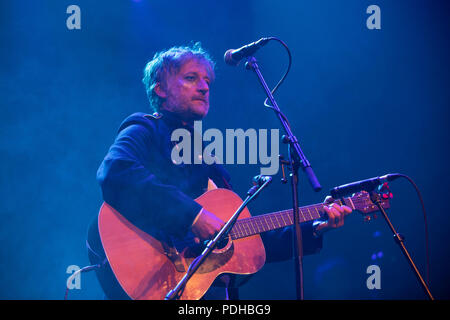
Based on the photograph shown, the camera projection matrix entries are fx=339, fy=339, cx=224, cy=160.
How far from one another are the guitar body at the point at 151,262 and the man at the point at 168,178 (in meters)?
0.06

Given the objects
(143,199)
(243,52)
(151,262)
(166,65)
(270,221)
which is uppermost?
(166,65)

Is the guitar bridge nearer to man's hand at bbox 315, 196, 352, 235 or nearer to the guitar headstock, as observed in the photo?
man's hand at bbox 315, 196, 352, 235

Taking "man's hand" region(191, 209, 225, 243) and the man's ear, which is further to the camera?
the man's ear

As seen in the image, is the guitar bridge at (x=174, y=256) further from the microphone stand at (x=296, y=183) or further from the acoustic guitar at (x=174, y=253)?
the microphone stand at (x=296, y=183)

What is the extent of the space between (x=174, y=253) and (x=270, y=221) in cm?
77

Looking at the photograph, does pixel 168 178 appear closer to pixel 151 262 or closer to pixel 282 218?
pixel 151 262

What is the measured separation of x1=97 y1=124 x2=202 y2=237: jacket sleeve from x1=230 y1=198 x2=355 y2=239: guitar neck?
398 mm

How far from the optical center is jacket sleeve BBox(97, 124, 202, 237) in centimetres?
218

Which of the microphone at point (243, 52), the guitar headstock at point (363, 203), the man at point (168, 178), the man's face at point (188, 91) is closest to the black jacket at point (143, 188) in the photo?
the man at point (168, 178)

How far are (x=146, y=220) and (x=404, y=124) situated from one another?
3.42 meters

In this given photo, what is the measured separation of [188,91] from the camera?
2918 mm

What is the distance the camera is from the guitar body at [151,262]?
2025 millimetres

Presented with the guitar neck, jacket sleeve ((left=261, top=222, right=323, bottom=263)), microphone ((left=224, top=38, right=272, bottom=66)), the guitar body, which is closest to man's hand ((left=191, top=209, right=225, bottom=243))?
the guitar body

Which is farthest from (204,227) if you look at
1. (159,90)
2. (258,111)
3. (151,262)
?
(258,111)
